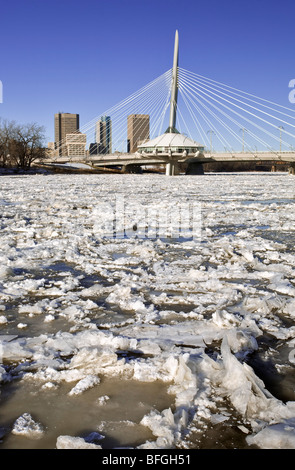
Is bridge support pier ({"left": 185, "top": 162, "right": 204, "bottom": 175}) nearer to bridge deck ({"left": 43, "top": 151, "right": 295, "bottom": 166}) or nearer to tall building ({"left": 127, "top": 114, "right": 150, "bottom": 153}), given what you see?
bridge deck ({"left": 43, "top": 151, "right": 295, "bottom": 166})

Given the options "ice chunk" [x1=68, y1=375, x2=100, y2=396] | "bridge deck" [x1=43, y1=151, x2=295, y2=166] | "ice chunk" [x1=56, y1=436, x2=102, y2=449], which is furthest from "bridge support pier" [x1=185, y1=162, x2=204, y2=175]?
"ice chunk" [x1=56, y1=436, x2=102, y2=449]

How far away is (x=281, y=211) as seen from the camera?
857cm

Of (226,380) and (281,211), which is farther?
(281,211)

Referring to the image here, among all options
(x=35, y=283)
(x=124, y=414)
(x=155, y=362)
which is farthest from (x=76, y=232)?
(x=124, y=414)

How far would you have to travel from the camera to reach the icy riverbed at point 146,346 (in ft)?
4.97

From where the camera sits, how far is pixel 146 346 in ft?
7.11

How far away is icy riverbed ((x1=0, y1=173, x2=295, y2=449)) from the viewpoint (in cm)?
151

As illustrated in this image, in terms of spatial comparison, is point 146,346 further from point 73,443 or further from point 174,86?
point 174,86

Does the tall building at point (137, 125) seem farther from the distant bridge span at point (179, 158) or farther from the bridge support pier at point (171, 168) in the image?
the bridge support pier at point (171, 168)

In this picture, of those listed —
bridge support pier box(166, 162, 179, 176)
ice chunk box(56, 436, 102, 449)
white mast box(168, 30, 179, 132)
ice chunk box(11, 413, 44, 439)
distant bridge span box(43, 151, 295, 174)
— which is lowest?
ice chunk box(11, 413, 44, 439)

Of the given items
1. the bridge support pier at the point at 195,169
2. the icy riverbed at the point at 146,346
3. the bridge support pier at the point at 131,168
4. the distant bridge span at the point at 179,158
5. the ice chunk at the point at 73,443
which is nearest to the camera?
the ice chunk at the point at 73,443

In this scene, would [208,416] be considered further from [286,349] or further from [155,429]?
[286,349]

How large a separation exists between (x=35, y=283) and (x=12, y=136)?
51.7 m

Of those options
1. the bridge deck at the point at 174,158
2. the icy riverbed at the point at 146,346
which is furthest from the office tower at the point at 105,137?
the icy riverbed at the point at 146,346
